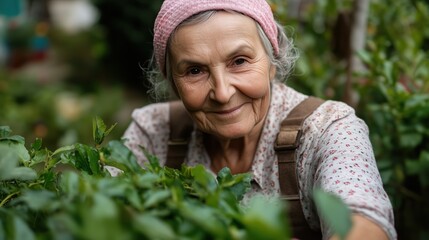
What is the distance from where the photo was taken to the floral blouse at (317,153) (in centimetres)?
168

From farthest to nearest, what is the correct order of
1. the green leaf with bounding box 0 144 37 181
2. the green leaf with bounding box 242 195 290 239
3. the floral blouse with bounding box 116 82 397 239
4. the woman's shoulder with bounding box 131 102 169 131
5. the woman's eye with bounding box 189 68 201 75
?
the woman's shoulder with bounding box 131 102 169 131 → the woman's eye with bounding box 189 68 201 75 → the floral blouse with bounding box 116 82 397 239 → the green leaf with bounding box 0 144 37 181 → the green leaf with bounding box 242 195 290 239

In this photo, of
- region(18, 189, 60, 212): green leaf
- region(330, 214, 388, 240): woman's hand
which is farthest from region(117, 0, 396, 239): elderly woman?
region(18, 189, 60, 212): green leaf

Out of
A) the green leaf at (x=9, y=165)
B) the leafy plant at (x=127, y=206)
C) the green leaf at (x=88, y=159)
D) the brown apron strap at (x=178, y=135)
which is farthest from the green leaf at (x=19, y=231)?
the brown apron strap at (x=178, y=135)

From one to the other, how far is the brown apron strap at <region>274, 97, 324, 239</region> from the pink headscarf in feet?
0.90

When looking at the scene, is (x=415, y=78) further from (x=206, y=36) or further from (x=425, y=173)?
(x=206, y=36)

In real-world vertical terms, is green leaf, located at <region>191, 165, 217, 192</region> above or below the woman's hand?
above

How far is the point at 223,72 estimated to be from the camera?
2.04 m

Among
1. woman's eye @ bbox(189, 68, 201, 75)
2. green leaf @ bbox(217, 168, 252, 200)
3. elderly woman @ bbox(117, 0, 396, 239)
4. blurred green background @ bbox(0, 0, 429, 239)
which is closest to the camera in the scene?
green leaf @ bbox(217, 168, 252, 200)

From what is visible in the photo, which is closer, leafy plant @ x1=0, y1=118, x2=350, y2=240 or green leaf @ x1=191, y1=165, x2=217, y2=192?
leafy plant @ x1=0, y1=118, x2=350, y2=240

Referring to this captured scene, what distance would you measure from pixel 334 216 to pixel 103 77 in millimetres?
8181

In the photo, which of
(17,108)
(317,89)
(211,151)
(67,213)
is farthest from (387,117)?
(17,108)

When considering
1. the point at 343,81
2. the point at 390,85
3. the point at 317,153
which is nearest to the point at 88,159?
the point at 317,153

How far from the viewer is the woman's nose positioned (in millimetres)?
2027

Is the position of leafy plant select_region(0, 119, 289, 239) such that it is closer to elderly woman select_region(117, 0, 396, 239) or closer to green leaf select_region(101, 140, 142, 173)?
green leaf select_region(101, 140, 142, 173)
